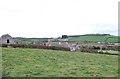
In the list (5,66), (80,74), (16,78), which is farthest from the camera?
(5,66)

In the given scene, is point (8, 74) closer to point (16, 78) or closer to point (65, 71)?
point (16, 78)

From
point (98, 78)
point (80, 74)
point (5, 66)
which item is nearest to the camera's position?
point (98, 78)

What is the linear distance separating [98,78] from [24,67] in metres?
5.98

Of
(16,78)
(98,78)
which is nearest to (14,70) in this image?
(16,78)

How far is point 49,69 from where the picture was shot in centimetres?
2150

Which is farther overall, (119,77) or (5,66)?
(5,66)

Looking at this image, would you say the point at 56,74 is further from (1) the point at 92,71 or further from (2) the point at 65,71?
(1) the point at 92,71

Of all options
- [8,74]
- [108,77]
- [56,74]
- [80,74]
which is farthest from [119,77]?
[8,74]

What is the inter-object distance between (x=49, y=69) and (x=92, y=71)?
3.10 m

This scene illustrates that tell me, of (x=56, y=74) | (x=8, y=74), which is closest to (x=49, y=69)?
(x=56, y=74)

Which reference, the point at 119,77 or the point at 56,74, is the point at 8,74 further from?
the point at 119,77

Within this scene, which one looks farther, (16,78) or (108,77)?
(108,77)

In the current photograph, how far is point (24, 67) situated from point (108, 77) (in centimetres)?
632

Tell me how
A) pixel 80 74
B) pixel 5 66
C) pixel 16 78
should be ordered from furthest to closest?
pixel 5 66, pixel 80 74, pixel 16 78
